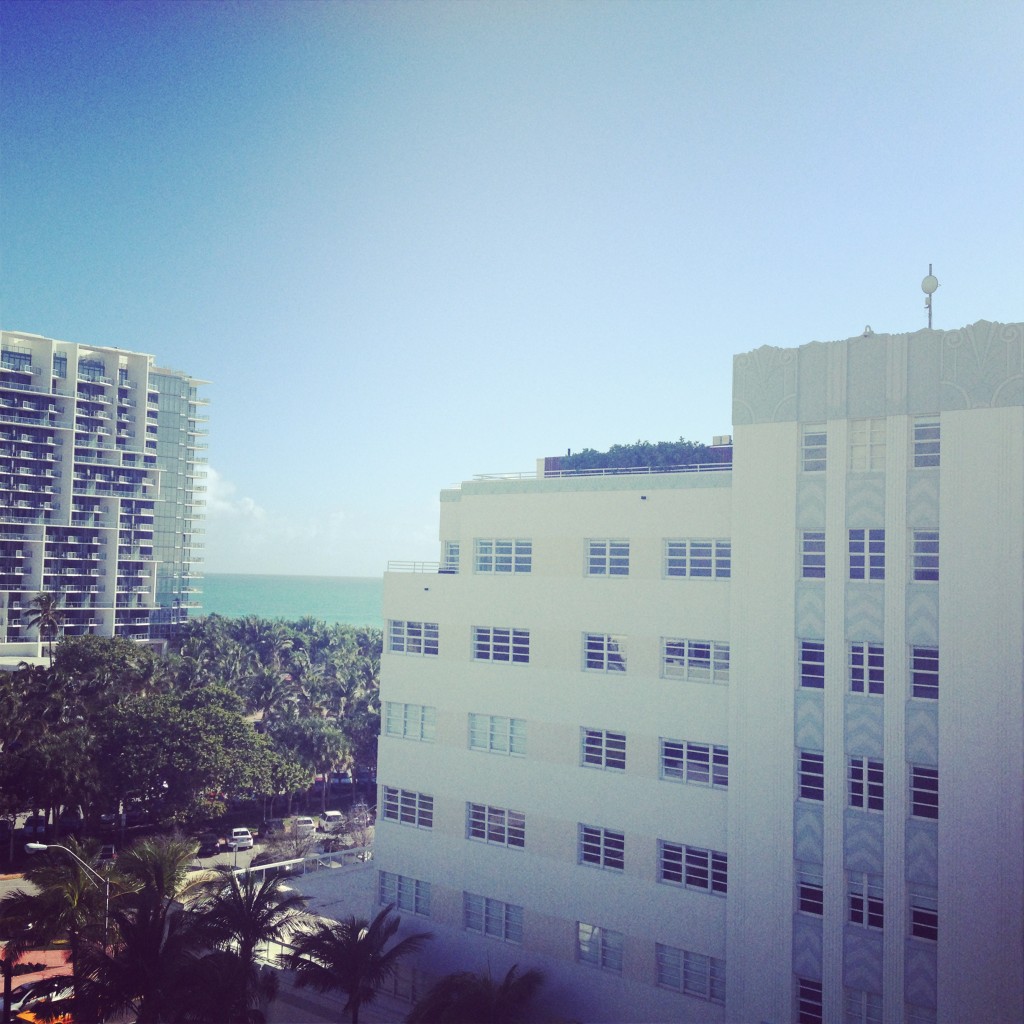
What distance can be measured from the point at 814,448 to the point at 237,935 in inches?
932

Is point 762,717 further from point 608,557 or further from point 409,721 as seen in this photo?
point 409,721

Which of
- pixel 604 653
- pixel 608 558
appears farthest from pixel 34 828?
pixel 608 558

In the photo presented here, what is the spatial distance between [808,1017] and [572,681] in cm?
1189

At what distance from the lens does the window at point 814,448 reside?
83.9 ft

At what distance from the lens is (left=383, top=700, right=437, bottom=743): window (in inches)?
1308

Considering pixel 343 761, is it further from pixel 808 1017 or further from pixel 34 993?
pixel 808 1017

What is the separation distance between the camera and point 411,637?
34250 millimetres

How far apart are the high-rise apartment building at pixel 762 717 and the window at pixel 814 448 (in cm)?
6

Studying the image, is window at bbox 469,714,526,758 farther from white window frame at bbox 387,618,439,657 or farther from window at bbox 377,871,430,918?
window at bbox 377,871,430,918

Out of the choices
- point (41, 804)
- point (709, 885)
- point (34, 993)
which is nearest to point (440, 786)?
point (709, 885)

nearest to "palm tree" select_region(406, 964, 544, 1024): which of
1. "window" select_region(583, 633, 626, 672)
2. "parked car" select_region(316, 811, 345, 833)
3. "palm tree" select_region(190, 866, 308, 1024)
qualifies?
"palm tree" select_region(190, 866, 308, 1024)

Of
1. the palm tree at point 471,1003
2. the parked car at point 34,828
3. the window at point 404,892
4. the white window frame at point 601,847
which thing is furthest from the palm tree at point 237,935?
the parked car at point 34,828

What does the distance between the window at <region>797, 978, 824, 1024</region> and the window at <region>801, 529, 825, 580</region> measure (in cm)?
1150

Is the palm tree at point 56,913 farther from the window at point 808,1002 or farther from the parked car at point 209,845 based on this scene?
the parked car at point 209,845
